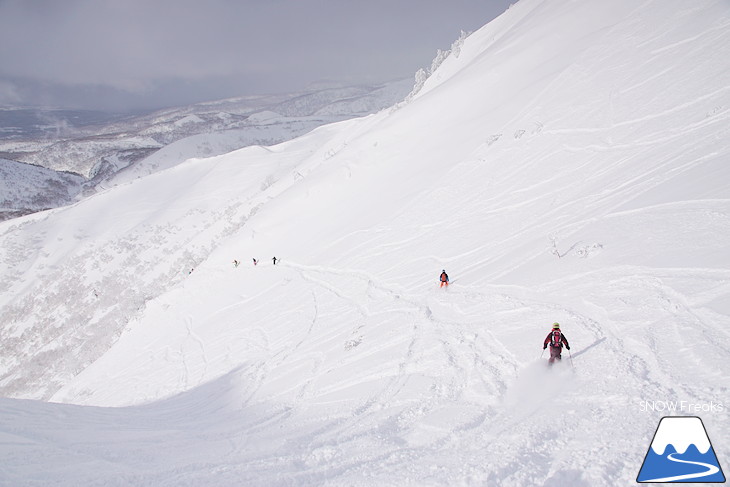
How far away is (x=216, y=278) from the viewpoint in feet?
101

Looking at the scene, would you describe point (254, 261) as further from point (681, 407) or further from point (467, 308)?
point (681, 407)

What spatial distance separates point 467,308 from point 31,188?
504 ft

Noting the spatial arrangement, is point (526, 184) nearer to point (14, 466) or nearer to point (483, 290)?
point (483, 290)

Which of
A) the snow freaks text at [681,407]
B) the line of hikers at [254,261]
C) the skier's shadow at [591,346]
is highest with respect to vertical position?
the line of hikers at [254,261]

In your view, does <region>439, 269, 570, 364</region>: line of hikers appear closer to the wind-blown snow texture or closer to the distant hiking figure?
the distant hiking figure

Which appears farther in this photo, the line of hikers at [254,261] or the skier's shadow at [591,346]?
the line of hikers at [254,261]

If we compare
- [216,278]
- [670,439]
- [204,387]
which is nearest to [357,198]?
[216,278]

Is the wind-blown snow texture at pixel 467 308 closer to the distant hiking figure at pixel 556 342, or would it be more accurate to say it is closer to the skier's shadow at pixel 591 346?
the skier's shadow at pixel 591 346

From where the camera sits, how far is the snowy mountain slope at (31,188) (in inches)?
4540

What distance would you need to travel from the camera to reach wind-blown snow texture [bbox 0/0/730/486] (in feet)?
20.4

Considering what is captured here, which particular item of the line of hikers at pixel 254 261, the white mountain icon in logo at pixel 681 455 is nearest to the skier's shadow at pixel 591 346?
the white mountain icon in logo at pixel 681 455

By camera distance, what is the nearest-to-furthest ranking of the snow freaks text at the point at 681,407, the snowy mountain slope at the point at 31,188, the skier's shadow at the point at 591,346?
the snow freaks text at the point at 681,407, the skier's shadow at the point at 591,346, the snowy mountain slope at the point at 31,188

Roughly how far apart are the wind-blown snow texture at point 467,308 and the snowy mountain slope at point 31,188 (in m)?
105

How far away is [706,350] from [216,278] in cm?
2993
